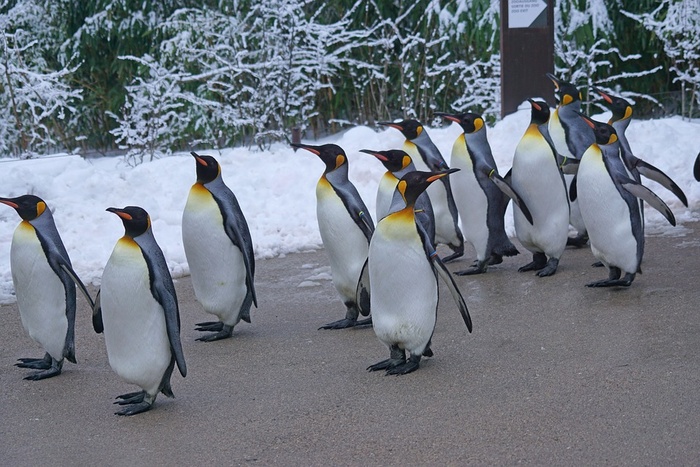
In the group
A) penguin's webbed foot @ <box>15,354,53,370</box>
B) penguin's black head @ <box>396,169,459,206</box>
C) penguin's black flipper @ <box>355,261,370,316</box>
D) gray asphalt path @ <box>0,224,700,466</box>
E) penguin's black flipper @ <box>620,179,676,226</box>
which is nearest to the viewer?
gray asphalt path @ <box>0,224,700,466</box>

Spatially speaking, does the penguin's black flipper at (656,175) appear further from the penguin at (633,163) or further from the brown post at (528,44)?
the brown post at (528,44)

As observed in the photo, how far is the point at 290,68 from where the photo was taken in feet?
34.6

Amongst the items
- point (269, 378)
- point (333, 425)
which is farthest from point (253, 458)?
point (269, 378)

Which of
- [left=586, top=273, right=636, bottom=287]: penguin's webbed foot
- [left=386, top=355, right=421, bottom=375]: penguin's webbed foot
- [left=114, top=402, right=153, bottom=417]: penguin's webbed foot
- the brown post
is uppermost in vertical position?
the brown post

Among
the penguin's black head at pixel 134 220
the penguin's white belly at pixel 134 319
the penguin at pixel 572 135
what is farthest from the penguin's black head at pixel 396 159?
the penguin at pixel 572 135

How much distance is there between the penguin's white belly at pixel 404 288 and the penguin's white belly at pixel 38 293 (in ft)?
4.80

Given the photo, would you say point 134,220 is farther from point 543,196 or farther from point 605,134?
point 543,196

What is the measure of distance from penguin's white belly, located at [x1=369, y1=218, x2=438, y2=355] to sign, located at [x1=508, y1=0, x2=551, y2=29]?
578 centimetres

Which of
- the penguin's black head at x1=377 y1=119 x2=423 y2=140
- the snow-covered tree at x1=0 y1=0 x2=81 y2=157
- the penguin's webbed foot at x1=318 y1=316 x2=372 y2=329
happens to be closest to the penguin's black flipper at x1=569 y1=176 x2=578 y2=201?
the penguin's black head at x1=377 y1=119 x2=423 y2=140

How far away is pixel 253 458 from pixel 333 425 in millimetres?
399

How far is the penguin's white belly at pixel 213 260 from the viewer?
15.7 feet

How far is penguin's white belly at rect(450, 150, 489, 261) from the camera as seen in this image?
6.16 m

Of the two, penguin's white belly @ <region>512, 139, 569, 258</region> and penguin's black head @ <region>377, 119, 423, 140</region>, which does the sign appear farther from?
penguin's white belly @ <region>512, 139, 569, 258</region>

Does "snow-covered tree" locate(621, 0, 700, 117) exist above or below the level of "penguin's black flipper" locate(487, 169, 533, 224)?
above
